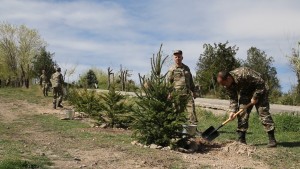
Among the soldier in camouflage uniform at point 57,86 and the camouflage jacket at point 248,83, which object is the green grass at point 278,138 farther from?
the soldier in camouflage uniform at point 57,86

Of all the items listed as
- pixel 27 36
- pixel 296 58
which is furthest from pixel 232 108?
pixel 27 36

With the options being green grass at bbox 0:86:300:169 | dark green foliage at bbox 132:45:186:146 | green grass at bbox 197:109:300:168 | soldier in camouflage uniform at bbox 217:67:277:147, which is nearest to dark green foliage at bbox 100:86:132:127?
green grass at bbox 0:86:300:169

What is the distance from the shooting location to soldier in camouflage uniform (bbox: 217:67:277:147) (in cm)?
847

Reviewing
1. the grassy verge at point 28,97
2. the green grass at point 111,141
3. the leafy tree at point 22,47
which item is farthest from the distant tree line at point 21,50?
the green grass at point 111,141

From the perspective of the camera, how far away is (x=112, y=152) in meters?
7.97

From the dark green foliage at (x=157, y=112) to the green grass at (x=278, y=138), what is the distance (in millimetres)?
1565

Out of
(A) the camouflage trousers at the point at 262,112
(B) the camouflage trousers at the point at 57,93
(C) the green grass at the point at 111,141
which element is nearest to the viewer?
(C) the green grass at the point at 111,141

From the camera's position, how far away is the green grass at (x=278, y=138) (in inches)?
301

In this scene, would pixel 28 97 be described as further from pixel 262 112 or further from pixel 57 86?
pixel 262 112

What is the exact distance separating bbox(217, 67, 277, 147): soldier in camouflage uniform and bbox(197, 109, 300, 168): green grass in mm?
459

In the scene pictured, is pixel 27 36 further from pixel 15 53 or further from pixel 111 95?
pixel 111 95

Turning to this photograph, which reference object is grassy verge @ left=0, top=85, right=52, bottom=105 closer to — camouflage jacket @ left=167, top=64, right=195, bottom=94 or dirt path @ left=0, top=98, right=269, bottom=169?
camouflage jacket @ left=167, top=64, right=195, bottom=94

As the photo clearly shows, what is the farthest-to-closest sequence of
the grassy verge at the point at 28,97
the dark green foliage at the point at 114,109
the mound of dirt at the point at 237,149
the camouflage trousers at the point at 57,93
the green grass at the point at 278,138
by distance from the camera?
the grassy verge at the point at 28,97
the camouflage trousers at the point at 57,93
the dark green foliage at the point at 114,109
the mound of dirt at the point at 237,149
the green grass at the point at 278,138

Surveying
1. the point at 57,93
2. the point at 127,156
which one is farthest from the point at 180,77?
the point at 57,93
